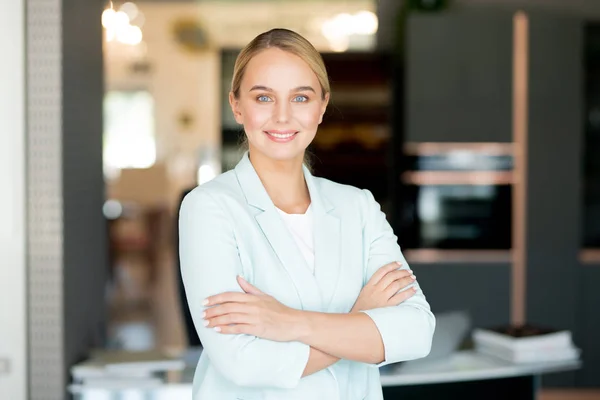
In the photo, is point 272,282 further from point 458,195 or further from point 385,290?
point 458,195

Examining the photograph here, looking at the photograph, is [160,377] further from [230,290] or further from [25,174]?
[230,290]

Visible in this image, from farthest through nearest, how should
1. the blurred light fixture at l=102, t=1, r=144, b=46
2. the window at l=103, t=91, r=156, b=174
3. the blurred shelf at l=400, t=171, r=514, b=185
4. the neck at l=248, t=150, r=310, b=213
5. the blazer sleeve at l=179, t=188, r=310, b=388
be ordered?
1. the window at l=103, t=91, r=156, b=174
2. the blurred light fixture at l=102, t=1, r=144, b=46
3. the blurred shelf at l=400, t=171, r=514, b=185
4. the neck at l=248, t=150, r=310, b=213
5. the blazer sleeve at l=179, t=188, r=310, b=388

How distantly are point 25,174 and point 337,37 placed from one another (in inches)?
254

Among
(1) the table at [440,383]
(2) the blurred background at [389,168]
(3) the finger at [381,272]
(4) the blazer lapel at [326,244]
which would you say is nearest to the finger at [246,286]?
(4) the blazer lapel at [326,244]

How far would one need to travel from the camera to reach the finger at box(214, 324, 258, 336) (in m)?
1.45

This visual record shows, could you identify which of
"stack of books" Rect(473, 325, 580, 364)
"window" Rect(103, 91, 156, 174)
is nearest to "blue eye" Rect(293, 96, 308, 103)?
"stack of books" Rect(473, 325, 580, 364)

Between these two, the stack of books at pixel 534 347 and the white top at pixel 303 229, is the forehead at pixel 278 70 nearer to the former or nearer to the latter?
the white top at pixel 303 229

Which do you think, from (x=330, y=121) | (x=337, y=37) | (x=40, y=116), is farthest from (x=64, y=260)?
(x=337, y=37)

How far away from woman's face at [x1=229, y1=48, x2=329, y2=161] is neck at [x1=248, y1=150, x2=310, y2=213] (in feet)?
0.18

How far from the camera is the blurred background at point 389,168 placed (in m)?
2.54

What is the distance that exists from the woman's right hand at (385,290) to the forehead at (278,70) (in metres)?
0.43

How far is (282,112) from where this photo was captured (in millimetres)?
1545

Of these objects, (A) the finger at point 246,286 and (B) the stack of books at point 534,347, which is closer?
(A) the finger at point 246,286

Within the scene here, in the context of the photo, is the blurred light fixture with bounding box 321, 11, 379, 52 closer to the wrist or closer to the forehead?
the forehead
